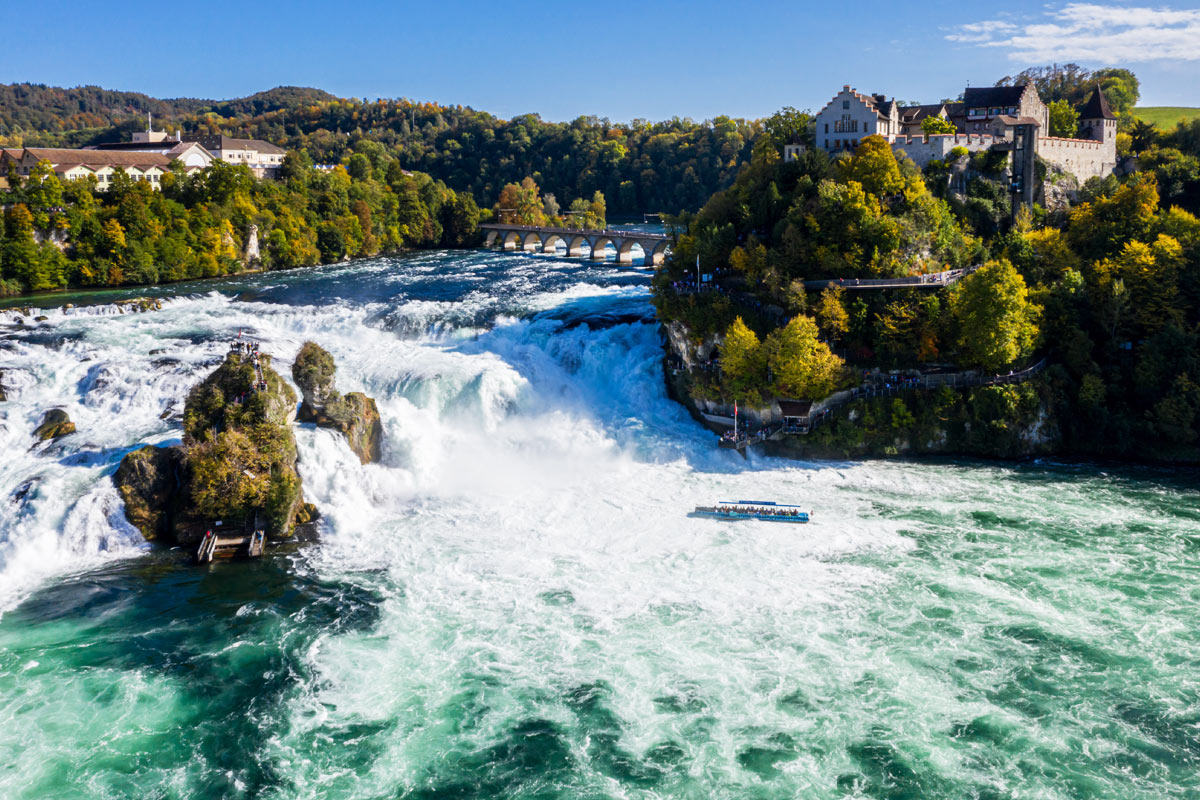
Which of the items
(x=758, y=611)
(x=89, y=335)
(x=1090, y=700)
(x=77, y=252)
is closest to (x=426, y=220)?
(x=77, y=252)

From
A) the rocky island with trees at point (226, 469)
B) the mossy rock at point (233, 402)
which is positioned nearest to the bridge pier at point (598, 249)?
Result: the rocky island with trees at point (226, 469)

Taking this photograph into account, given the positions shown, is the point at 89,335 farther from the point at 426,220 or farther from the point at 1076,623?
the point at 426,220

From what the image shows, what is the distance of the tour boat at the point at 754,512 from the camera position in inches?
1423

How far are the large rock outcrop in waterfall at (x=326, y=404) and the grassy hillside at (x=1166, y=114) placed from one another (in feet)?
249

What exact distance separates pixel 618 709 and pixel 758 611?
696 cm

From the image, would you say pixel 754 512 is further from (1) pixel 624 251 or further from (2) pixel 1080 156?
(1) pixel 624 251

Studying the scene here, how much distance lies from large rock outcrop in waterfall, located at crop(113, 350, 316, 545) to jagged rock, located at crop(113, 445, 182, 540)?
40 mm

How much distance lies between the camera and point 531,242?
378ft

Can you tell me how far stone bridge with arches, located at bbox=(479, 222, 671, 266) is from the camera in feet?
293

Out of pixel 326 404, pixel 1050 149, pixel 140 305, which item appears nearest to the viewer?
pixel 326 404

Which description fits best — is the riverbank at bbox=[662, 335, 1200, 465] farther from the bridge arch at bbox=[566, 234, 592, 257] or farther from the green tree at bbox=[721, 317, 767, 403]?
the bridge arch at bbox=[566, 234, 592, 257]

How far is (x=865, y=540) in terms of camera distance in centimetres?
3416

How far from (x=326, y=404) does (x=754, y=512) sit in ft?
67.3

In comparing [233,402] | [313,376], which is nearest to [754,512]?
[313,376]
